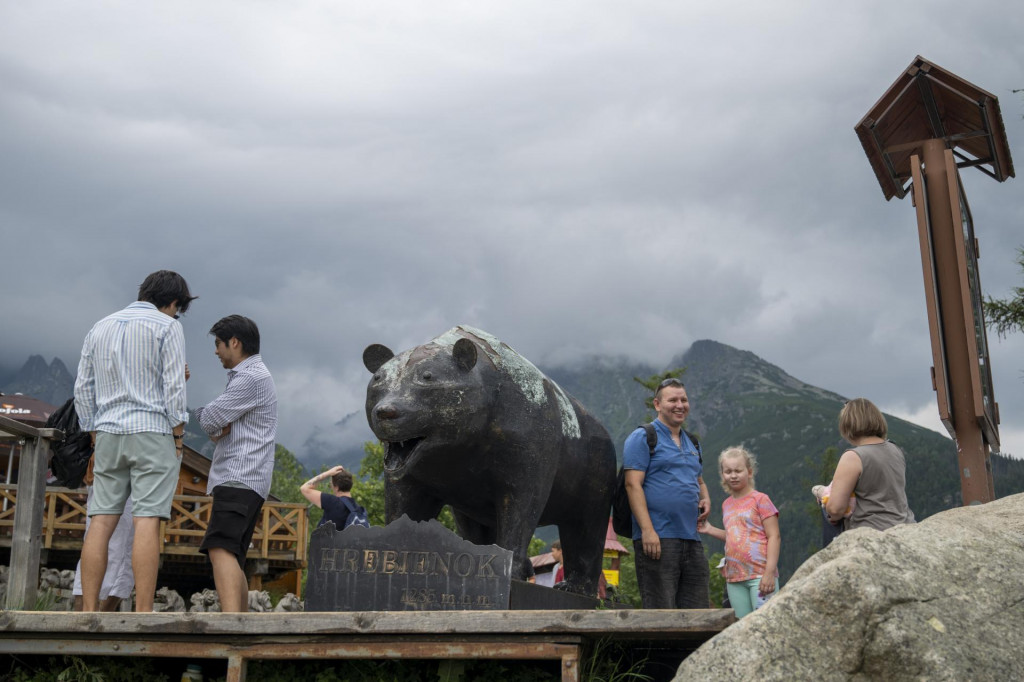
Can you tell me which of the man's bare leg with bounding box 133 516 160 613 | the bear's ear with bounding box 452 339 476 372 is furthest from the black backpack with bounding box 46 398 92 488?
the bear's ear with bounding box 452 339 476 372

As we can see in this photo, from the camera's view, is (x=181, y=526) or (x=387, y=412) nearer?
(x=387, y=412)

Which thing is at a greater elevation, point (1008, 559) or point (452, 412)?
point (452, 412)

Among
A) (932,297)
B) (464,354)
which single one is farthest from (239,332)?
(932,297)

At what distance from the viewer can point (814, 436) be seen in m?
145

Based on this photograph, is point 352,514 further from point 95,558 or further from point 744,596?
point 744,596

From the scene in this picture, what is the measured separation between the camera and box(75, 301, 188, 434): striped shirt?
5.75 m

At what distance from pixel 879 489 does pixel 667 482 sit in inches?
53.6

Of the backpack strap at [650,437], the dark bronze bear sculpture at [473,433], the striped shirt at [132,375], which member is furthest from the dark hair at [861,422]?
the striped shirt at [132,375]

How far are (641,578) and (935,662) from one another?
2.75 meters

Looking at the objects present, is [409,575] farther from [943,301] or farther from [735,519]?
[943,301]

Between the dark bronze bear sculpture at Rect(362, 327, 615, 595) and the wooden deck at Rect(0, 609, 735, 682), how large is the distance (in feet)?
3.66

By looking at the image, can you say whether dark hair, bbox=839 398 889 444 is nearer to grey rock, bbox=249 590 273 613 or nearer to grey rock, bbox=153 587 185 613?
grey rock, bbox=249 590 273 613

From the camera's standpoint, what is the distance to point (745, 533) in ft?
23.2

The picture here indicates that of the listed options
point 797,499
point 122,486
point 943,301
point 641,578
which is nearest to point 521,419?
point 641,578
